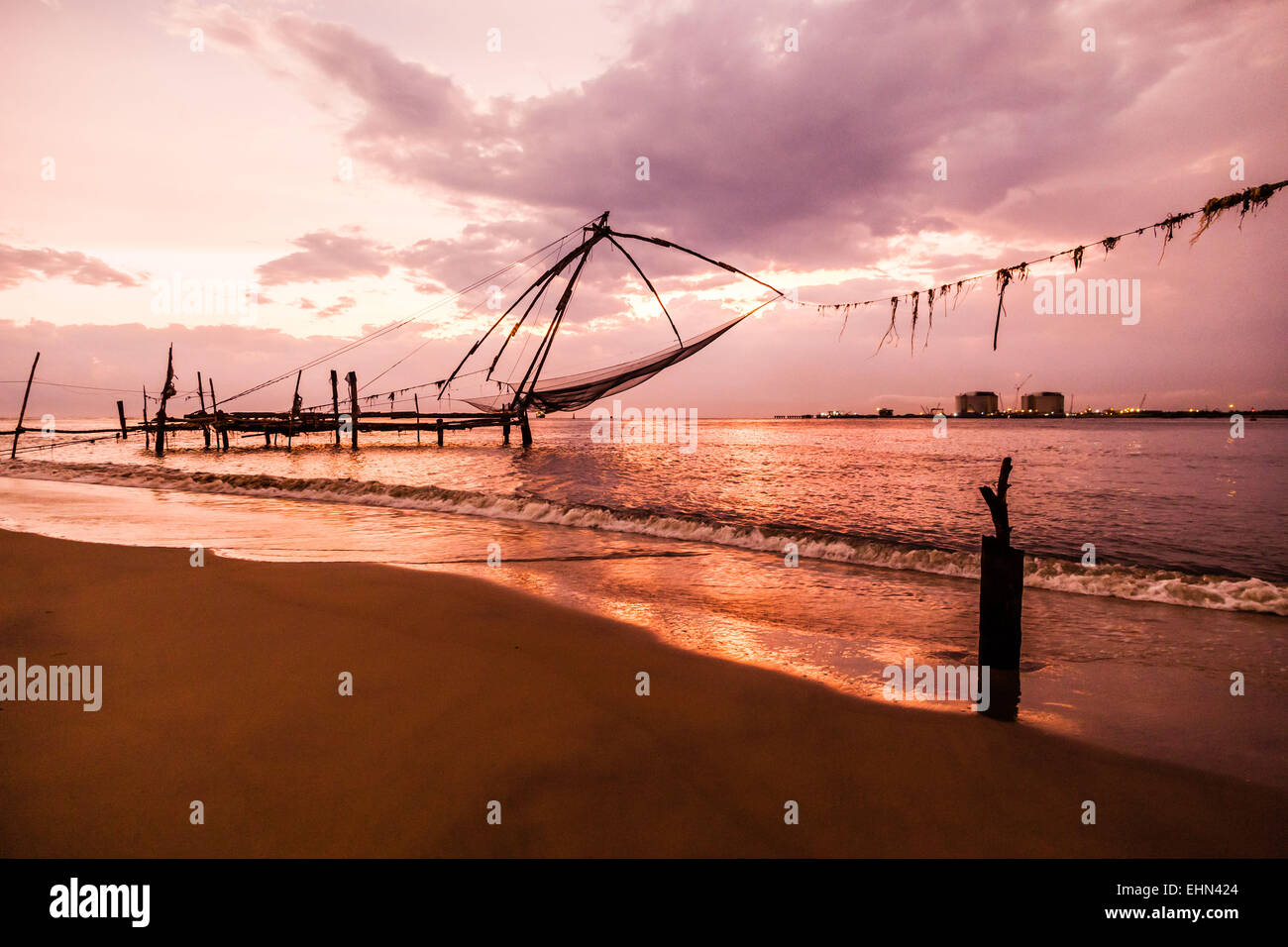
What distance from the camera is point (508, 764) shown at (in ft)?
8.64

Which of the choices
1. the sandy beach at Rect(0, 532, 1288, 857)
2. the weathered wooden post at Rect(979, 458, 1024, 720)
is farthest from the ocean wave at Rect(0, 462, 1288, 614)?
the sandy beach at Rect(0, 532, 1288, 857)

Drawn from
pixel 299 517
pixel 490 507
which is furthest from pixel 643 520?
pixel 299 517

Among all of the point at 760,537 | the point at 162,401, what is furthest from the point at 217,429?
the point at 760,537

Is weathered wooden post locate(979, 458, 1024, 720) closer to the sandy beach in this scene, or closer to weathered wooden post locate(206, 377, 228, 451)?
the sandy beach

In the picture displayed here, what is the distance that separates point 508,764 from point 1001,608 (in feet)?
11.2

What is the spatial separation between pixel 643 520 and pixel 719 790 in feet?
29.1

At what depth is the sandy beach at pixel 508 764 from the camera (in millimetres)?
2197

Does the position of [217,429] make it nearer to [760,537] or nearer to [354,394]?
[354,394]

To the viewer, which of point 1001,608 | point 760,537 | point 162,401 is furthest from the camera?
point 162,401

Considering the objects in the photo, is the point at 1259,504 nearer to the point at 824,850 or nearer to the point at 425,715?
the point at 824,850

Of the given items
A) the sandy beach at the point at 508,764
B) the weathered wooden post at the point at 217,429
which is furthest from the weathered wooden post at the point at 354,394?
the sandy beach at the point at 508,764

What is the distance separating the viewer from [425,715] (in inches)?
119

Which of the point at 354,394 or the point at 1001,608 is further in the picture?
the point at 354,394

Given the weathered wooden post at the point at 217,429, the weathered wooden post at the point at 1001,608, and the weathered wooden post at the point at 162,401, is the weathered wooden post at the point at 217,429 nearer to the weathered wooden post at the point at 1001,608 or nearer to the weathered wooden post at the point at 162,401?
the weathered wooden post at the point at 162,401
